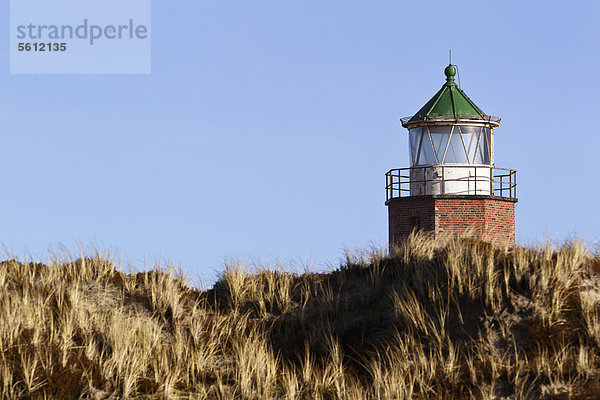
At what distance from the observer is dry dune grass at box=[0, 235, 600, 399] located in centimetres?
1173

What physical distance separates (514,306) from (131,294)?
7.15m

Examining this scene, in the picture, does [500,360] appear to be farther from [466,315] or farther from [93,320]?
[93,320]

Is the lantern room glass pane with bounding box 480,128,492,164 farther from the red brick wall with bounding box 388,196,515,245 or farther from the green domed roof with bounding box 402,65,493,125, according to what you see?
the red brick wall with bounding box 388,196,515,245

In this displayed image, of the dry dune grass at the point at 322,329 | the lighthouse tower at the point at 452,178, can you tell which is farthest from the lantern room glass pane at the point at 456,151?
the dry dune grass at the point at 322,329

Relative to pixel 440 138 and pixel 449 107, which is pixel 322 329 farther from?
pixel 449 107

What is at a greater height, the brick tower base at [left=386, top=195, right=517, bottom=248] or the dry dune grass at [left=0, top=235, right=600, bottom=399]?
the brick tower base at [left=386, top=195, right=517, bottom=248]

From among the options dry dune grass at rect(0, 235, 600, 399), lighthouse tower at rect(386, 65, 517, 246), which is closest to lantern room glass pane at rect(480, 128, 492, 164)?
lighthouse tower at rect(386, 65, 517, 246)

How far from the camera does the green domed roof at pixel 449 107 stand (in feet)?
91.0

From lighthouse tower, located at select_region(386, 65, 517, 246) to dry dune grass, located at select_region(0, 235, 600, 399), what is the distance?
10614 millimetres

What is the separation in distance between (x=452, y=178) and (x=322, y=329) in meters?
14.4

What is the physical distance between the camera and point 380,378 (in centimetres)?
1157

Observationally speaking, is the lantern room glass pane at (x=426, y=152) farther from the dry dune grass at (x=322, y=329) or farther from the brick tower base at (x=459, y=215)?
the dry dune grass at (x=322, y=329)

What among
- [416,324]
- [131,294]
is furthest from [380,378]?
[131,294]

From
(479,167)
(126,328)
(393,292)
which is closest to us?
(126,328)
